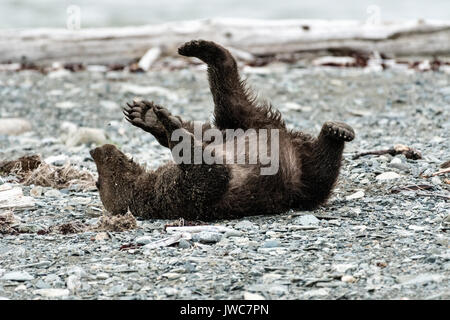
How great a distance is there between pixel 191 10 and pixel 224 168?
54.7ft

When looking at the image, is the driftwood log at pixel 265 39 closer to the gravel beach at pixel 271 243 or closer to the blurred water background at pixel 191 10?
the gravel beach at pixel 271 243

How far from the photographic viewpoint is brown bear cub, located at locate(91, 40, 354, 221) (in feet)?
17.2

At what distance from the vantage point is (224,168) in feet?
17.2

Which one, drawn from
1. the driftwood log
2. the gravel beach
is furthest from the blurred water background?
the gravel beach

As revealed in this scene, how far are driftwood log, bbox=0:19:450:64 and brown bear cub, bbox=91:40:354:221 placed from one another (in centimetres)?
582

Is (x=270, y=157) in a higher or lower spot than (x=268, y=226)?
higher

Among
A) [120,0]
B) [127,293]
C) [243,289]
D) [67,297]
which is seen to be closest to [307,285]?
[243,289]

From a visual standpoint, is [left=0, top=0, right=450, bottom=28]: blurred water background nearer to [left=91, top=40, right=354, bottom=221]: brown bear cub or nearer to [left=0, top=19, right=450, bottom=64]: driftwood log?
[left=0, top=19, right=450, bottom=64]: driftwood log

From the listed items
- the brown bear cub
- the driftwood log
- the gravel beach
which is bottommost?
the gravel beach

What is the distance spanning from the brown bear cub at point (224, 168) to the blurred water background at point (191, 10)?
546 inches

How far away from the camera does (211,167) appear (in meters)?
5.19
